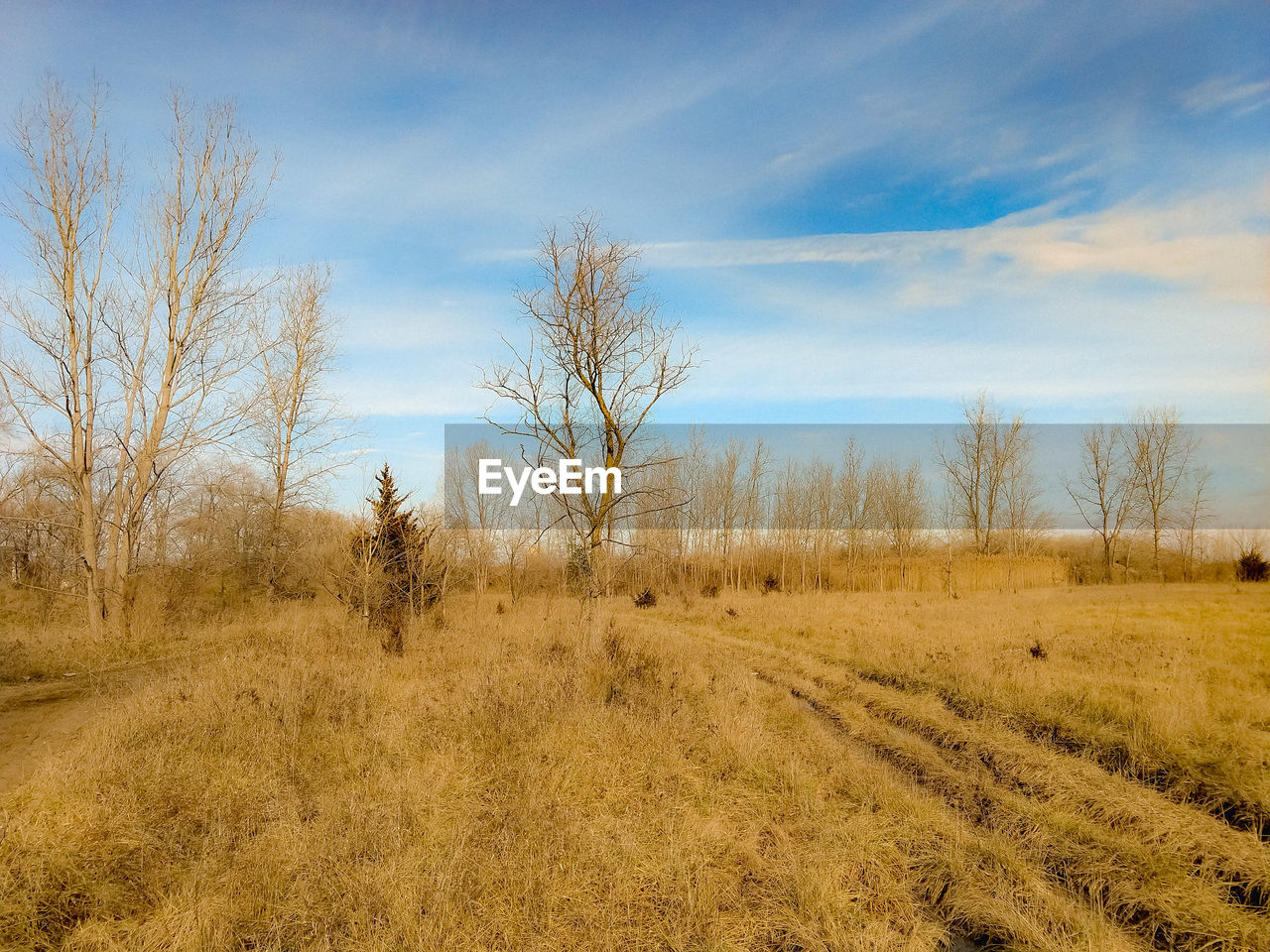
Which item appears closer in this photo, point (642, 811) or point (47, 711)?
point (642, 811)

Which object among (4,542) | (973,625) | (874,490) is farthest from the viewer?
(874,490)

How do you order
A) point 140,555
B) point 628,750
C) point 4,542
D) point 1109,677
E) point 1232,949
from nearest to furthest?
point 1232,949 → point 628,750 → point 1109,677 → point 140,555 → point 4,542

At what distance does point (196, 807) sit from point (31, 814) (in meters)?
1.11

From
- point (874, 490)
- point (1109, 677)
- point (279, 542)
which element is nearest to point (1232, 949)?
point (1109, 677)

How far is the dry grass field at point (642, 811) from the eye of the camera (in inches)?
166

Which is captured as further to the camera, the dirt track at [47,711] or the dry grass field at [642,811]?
the dirt track at [47,711]

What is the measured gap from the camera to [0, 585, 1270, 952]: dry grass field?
13.8 ft

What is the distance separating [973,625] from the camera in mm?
16953

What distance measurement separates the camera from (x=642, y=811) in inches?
224

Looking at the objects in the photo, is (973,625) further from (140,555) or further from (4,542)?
(4,542)

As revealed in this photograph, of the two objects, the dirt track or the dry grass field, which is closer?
the dry grass field

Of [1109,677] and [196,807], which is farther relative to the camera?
[1109,677]

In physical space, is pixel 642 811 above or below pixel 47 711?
below

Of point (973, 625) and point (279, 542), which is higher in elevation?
point (279, 542)
